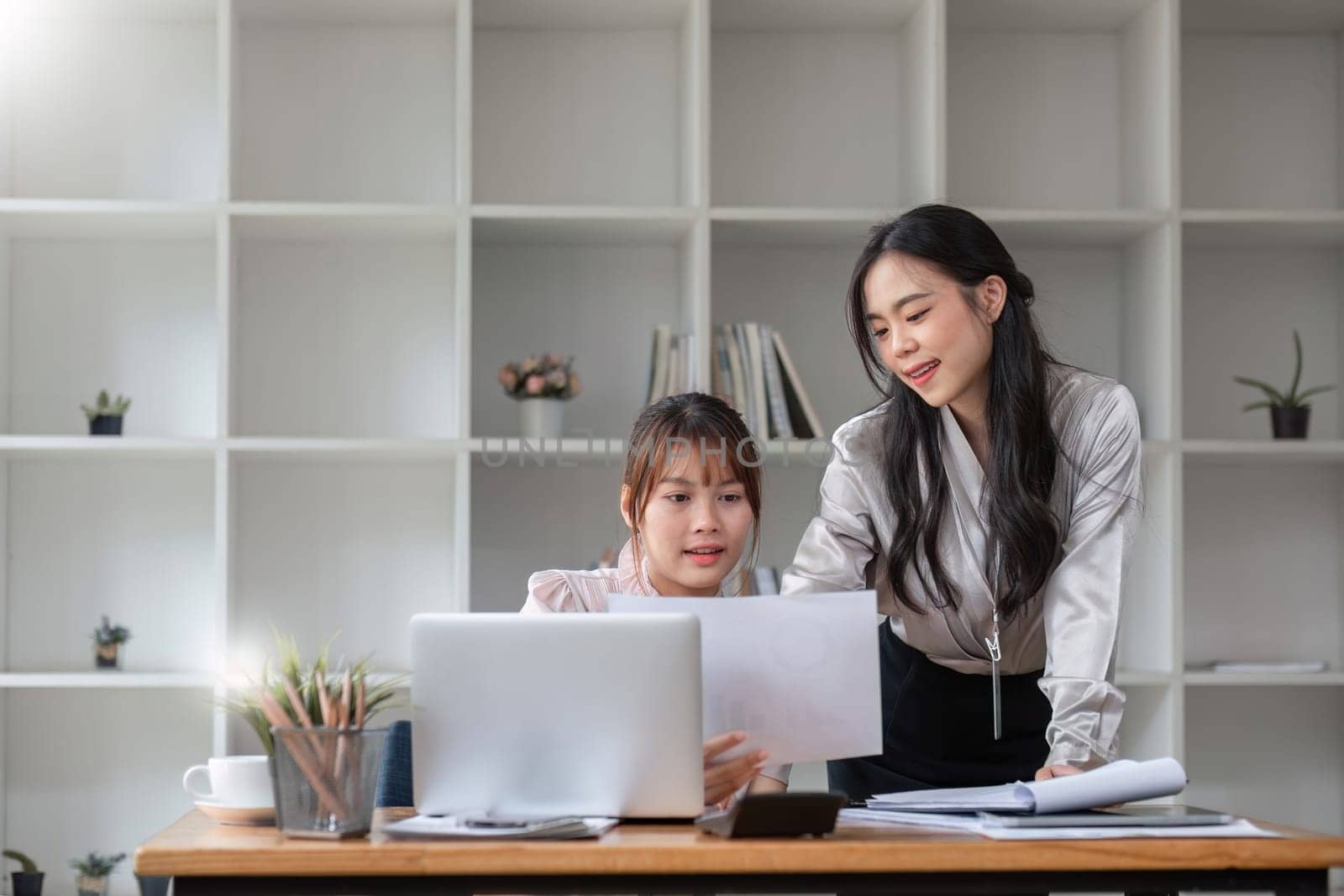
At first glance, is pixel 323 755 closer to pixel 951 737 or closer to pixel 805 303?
pixel 951 737

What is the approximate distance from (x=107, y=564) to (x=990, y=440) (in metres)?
2.06

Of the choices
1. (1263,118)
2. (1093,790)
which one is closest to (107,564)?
(1093,790)

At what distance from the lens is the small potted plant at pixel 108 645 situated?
2787 mm

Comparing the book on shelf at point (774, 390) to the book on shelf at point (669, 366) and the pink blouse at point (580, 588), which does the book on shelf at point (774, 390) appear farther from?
the pink blouse at point (580, 588)

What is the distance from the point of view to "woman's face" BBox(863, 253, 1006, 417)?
1.75 metres

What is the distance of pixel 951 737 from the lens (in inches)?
75.9

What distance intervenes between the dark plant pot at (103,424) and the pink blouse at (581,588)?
133 centimetres

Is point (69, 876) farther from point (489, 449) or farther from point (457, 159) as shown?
point (457, 159)

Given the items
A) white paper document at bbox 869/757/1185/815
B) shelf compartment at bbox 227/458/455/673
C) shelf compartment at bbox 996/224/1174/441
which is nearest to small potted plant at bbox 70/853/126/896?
shelf compartment at bbox 227/458/455/673

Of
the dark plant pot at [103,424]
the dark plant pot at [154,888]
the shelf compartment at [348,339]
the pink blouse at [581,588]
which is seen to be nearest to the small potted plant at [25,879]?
the dark plant pot at [154,888]

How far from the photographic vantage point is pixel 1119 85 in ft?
10.2

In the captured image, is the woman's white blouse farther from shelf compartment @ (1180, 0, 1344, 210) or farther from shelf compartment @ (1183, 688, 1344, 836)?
shelf compartment @ (1180, 0, 1344, 210)

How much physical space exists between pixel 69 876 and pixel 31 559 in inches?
27.2

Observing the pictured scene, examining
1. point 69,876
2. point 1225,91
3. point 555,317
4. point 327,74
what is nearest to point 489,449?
point 555,317
